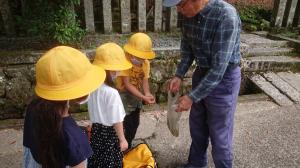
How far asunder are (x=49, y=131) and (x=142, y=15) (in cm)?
315

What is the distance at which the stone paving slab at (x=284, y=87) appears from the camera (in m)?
4.25

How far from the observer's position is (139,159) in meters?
2.82

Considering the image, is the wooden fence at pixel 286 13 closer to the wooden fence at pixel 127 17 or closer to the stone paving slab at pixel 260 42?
the stone paving slab at pixel 260 42

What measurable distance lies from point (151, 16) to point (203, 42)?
2.73 m

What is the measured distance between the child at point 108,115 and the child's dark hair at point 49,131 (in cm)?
53

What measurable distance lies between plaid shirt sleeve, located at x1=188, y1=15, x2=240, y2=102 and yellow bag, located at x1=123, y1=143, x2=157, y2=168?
2.73 feet

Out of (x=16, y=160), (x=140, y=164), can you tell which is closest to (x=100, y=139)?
(x=140, y=164)

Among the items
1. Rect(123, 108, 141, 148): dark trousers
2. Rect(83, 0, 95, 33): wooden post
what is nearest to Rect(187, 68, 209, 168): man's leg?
Rect(123, 108, 141, 148): dark trousers

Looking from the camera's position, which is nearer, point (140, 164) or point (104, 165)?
point (104, 165)

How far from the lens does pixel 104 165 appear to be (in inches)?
96.6

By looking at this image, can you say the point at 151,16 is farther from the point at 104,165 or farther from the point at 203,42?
the point at 104,165

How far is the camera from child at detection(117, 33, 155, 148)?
265cm

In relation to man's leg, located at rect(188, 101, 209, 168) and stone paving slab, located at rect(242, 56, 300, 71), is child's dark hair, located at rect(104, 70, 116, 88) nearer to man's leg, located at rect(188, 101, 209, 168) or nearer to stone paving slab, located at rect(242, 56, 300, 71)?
man's leg, located at rect(188, 101, 209, 168)

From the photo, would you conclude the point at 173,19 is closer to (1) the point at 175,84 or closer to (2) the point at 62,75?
(1) the point at 175,84
